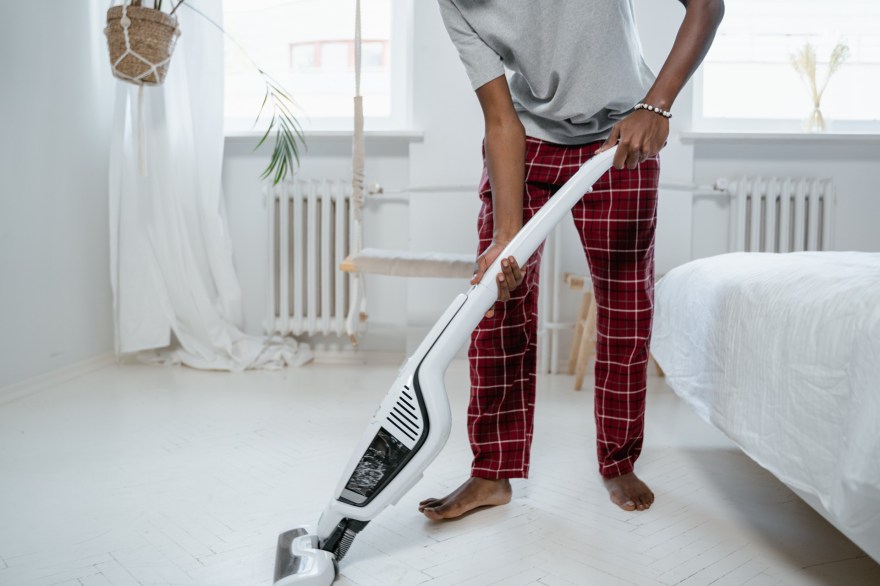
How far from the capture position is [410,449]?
1020 mm

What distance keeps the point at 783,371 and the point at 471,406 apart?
0.55 meters

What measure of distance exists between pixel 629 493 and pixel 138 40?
184 centimetres

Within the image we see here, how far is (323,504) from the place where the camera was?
1.37 meters

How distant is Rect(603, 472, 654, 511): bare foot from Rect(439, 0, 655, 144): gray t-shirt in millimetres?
697

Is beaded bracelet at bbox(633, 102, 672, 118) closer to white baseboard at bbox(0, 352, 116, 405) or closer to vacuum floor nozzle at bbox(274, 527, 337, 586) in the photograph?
vacuum floor nozzle at bbox(274, 527, 337, 586)

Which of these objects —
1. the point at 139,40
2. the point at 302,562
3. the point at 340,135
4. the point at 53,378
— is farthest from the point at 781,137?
the point at 53,378

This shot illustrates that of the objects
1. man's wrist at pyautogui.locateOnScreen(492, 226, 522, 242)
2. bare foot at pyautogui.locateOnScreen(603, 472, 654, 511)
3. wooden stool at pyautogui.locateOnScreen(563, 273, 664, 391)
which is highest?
man's wrist at pyautogui.locateOnScreen(492, 226, 522, 242)

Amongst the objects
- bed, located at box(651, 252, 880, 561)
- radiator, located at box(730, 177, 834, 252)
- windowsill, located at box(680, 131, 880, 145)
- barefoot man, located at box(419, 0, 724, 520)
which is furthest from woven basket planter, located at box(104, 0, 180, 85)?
radiator, located at box(730, 177, 834, 252)

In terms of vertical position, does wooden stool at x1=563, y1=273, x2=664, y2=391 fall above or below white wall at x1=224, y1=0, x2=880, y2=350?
below

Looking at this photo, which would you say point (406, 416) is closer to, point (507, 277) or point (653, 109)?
point (507, 277)

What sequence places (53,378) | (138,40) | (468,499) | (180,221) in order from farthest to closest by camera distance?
(180,221)
(53,378)
(138,40)
(468,499)

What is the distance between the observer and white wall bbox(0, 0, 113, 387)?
7.37ft

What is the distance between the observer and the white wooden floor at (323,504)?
1.10m

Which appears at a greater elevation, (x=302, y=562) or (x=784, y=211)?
(x=784, y=211)
